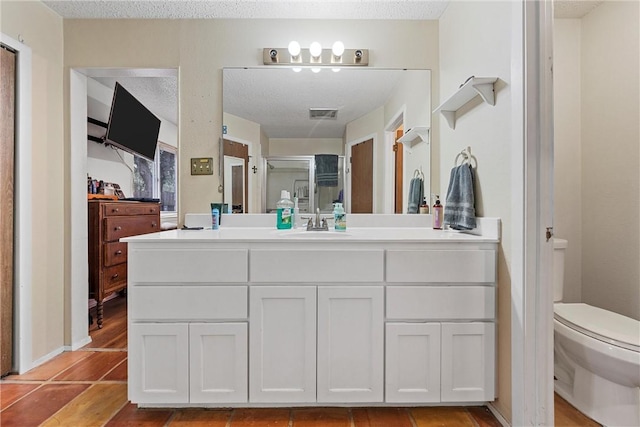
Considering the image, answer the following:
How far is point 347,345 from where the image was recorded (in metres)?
1.46

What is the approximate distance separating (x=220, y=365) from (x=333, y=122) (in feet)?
4.97

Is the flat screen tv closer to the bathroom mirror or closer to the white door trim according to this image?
the bathroom mirror

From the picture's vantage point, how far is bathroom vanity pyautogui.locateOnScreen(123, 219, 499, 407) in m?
1.45

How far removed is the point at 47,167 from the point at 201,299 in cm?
148

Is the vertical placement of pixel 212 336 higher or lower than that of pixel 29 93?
lower

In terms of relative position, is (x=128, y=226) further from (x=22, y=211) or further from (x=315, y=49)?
(x=315, y=49)

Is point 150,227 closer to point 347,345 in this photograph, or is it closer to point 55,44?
point 55,44

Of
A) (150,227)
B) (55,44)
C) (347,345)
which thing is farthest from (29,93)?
(347,345)

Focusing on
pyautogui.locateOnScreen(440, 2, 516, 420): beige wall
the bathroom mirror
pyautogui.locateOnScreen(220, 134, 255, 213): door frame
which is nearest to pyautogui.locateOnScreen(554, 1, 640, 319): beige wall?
pyautogui.locateOnScreen(440, 2, 516, 420): beige wall

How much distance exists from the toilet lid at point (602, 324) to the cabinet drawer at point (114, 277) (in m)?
3.05

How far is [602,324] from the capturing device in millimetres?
1505

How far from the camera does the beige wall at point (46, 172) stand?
195 centimetres

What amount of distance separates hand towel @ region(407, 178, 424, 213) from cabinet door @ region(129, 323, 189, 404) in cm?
148

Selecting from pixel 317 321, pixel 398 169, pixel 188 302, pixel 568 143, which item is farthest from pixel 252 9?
pixel 568 143
